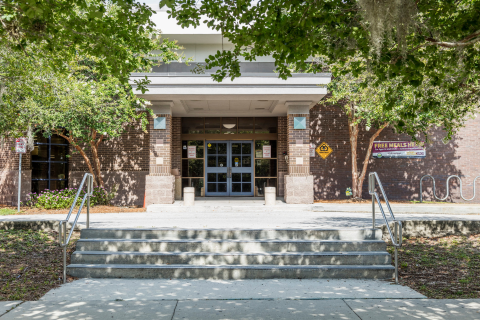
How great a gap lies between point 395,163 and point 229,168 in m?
7.79

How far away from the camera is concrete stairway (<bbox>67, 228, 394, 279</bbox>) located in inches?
253

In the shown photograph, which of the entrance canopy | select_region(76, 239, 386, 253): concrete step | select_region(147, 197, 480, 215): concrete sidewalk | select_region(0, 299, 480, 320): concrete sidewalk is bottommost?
select_region(0, 299, 480, 320): concrete sidewalk

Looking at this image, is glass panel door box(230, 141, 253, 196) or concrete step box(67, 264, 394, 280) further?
glass panel door box(230, 141, 253, 196)

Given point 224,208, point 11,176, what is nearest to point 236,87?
point 224,208

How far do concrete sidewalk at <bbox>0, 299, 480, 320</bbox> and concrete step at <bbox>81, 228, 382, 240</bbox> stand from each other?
2.23 meters

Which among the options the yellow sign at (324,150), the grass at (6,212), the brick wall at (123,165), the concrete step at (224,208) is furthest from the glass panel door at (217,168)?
the grass at (6,212)

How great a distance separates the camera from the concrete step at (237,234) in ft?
24.2

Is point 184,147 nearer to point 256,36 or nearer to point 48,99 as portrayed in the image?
point 48,99

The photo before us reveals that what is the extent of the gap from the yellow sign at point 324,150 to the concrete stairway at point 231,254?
1101 cm

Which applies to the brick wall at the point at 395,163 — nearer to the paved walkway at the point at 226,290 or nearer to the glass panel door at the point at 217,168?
the glass panel door at the point at 217,168

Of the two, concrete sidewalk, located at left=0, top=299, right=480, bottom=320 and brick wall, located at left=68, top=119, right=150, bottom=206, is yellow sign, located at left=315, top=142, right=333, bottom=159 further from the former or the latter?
concrete sidewalk, located at left=0, top=299, right=480, bottom=320

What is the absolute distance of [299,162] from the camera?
1497 centimetres

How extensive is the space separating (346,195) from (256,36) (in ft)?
43.8

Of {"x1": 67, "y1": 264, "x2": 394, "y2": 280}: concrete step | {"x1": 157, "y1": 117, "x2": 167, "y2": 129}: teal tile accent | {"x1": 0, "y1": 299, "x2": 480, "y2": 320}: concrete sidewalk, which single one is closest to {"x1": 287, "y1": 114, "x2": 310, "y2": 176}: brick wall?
{"x1": 157, "y1": 117, "x2": 167, "y2": 129}: teal tile accent
